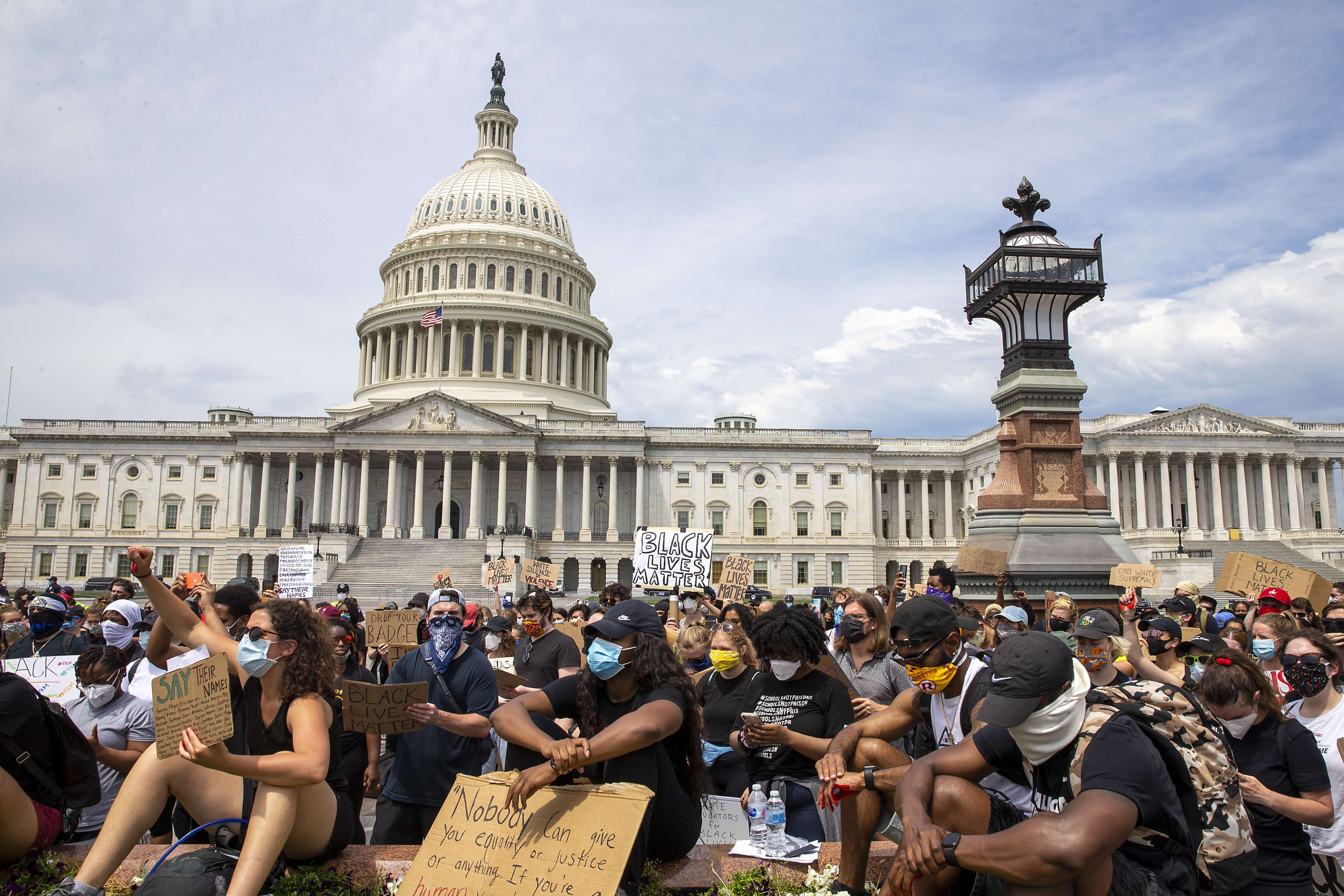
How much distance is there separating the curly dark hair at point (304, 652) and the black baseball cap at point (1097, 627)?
196 inches

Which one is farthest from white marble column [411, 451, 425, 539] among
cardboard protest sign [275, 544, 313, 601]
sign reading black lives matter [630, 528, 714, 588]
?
sign reading black lives matter [630, 528, 714, 588]

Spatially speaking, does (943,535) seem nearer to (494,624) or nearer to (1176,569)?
(1176,569)

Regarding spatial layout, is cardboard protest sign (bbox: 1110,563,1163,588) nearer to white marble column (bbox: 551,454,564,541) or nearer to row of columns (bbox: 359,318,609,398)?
white marble column (bbox: 551,454,564,541)

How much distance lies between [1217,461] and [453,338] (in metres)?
64.9

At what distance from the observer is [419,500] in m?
67.9

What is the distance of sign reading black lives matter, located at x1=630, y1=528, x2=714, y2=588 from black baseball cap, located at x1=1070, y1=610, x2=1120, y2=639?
14.8 meters

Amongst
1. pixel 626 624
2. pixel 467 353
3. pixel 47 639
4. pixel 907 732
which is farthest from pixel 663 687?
pixel 467 353

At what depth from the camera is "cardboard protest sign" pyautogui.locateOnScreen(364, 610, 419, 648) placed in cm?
1084

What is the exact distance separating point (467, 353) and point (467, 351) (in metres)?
0.17

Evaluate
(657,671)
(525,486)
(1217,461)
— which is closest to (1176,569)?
(1217,461)

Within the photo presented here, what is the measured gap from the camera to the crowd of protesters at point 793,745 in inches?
160

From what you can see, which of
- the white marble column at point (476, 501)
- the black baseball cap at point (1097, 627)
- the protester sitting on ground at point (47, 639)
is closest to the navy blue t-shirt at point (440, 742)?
the black baseball cap at point (1097, 627)

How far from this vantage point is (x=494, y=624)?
12.5m

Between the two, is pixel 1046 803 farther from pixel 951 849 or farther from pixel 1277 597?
pixel 1277 597
